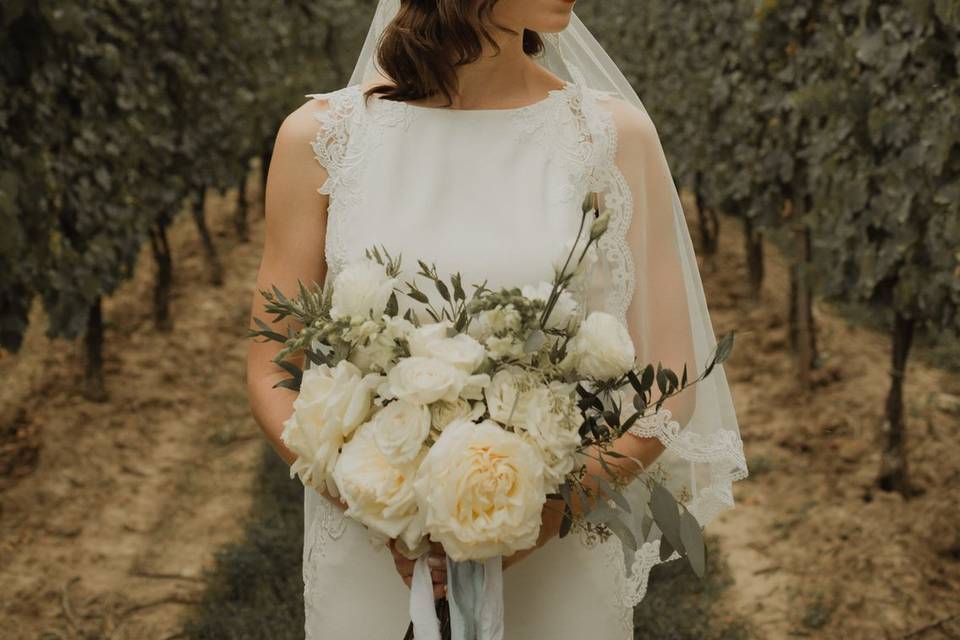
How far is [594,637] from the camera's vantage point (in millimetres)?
2068

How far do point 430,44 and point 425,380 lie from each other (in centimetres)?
86

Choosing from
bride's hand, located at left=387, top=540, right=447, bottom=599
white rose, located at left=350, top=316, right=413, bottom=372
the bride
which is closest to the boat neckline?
the bride

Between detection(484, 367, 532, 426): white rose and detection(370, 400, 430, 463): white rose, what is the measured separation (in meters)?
0.10

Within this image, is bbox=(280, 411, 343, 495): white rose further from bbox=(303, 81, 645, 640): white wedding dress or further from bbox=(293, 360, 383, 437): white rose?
bbox=(303, 81, 645, 640): white wedding dress

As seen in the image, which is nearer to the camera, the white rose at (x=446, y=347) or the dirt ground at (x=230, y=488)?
the white rose at (x=446, y=347)

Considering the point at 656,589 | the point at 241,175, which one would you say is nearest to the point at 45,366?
the point at 241,175

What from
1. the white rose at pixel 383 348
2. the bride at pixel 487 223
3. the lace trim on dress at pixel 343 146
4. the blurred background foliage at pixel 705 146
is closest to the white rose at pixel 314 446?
the white rose at pixel 383 348

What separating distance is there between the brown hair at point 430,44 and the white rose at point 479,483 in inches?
34.0

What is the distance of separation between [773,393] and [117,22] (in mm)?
4947

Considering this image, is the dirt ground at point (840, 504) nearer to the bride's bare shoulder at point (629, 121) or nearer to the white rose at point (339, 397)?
the bride's bare shoulder at point (629, 121)

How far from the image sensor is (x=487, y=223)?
201cm

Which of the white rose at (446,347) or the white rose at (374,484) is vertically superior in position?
the white rose at (446,347)

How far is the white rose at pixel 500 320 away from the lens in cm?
154

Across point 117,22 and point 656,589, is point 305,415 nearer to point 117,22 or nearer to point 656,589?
point 656,589
